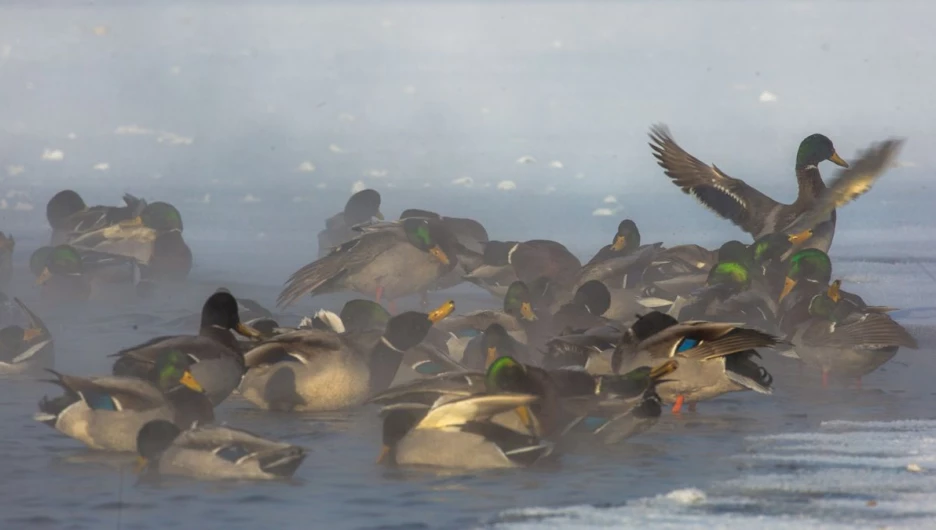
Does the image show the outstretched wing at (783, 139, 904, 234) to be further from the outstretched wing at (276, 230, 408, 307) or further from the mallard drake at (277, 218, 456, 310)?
the outstretched wing at (276, 230, 408, 307)

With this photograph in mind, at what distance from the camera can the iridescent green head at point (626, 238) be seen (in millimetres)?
10195

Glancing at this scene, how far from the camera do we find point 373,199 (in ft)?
38.8

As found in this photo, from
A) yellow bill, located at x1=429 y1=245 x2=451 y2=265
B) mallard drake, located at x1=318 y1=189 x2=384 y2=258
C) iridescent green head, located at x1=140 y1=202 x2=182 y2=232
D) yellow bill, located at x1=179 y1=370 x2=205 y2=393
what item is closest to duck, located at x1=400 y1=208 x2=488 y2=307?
yellow bill, located at x1=429 y1=245 x2=451 y2=265

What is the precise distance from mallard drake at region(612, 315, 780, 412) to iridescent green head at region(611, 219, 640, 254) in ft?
10.4

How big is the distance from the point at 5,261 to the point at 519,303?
4.31m

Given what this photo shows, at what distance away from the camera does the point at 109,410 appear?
6211 millimetres

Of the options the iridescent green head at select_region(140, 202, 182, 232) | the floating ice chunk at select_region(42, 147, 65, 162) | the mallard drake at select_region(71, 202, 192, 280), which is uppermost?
the floating ice chunk at select_region(42, 147, 65, 162)

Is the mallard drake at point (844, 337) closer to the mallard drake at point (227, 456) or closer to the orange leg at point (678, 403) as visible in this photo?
the orange leg at point (678, 403)

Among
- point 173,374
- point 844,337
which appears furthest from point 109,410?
point 844,337

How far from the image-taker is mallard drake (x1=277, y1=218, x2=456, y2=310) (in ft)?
33.6

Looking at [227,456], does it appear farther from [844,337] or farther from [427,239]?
[427,239]

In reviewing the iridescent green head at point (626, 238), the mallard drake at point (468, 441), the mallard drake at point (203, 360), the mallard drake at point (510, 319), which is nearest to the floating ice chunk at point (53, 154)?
the iridescent green head at point (626, 238)

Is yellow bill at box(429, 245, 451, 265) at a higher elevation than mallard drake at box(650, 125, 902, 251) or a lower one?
lower

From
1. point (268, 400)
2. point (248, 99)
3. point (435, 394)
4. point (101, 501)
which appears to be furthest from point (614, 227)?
point (101, 501)
